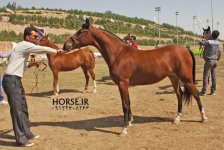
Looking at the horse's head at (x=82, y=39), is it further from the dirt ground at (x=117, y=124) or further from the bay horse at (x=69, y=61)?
the bay horse at (x=69, y=61)

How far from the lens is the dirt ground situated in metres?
6.68

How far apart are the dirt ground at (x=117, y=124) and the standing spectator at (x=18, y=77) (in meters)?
0.42

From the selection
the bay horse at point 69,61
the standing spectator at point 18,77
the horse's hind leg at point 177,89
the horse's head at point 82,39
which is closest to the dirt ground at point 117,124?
the horse's hind leg at point 177,89

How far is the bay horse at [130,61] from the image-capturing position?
24.4 feet

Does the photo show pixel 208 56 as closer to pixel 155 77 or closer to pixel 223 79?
pixel 155 77

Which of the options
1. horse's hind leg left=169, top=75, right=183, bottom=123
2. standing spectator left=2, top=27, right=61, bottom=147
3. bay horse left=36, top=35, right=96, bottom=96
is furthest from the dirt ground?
bay horse left=36, top=35, right=96, bottom=96

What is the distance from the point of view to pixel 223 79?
15.8 m

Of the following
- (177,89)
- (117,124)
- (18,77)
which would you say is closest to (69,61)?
(117,124)

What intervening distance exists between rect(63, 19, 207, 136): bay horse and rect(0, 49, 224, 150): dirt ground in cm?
44

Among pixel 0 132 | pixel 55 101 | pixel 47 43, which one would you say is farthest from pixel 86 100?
pixel 0 132

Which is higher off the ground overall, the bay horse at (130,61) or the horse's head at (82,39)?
the horse's head at (82,39)

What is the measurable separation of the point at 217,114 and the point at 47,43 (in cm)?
607

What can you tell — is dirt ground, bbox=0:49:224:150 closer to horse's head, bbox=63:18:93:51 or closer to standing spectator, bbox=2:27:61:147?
standing spectator, bbox=2:27:61:147

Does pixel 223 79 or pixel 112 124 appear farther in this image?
pixel 223 79
